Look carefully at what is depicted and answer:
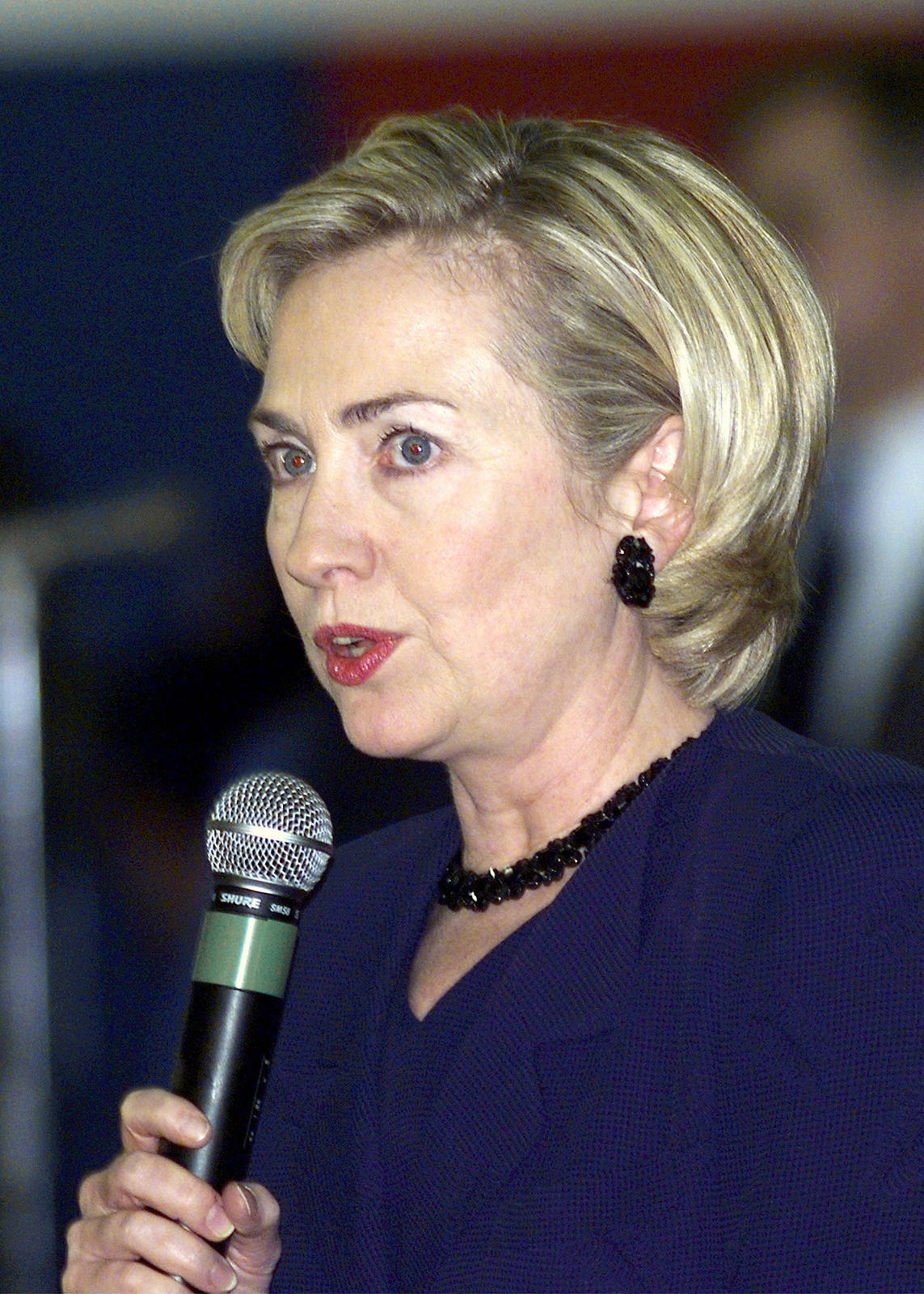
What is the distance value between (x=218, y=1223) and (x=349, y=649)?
1.94ft

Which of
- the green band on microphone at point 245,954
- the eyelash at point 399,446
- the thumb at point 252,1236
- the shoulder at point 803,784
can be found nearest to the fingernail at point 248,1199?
the thumb at point 252,1236

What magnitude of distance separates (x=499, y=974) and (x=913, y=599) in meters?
1.46

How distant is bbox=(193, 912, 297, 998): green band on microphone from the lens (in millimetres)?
1400

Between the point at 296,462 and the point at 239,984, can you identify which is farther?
the point at 296,462

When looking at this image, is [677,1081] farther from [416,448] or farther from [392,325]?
[392,325]

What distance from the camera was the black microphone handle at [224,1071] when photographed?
1375 mm

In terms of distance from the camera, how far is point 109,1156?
432 cm

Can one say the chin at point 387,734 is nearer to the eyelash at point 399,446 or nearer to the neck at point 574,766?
the neck at point 574,766

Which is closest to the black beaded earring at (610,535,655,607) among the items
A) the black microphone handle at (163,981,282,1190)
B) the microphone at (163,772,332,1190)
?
the microphone at (163,772,332,1190)

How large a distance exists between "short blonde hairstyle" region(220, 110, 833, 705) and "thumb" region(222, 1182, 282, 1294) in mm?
707

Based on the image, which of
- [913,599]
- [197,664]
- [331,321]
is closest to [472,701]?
[331,321]

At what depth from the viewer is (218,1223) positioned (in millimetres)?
1351

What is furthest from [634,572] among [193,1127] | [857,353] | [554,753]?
[857,353]

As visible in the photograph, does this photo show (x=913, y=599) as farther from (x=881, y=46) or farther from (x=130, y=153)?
(x=130, y=153)
